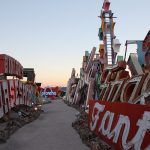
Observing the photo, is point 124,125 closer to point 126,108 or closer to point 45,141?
point 126,108

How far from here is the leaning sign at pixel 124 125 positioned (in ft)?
32.0

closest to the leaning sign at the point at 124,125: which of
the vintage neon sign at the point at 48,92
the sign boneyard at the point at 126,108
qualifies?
the sign boneyard at the point at 126,108

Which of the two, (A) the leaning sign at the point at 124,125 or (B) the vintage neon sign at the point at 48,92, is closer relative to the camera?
(A) the leaning sign at the point at 124,125

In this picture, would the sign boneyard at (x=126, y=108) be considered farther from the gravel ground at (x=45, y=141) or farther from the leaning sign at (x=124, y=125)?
the gravel ground at (x=45, y=141)

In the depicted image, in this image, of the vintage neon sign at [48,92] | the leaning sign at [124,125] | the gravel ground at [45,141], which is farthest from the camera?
the vintage neon sign at [48,92]

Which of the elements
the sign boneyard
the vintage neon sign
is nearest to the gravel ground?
the sign boneyard

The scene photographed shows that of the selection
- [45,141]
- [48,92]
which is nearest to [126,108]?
[45,141]

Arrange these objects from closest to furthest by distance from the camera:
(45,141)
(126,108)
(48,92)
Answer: (126,108), (45,141), (48,92)

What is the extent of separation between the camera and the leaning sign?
32.0ft

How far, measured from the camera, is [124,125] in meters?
11.5

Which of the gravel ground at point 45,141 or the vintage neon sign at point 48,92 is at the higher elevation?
the gravel ground at point 45,141

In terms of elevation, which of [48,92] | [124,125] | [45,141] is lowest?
[48,92]

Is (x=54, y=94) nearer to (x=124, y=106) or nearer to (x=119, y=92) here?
(x=119, y=92)

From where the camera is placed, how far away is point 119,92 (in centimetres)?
1856
